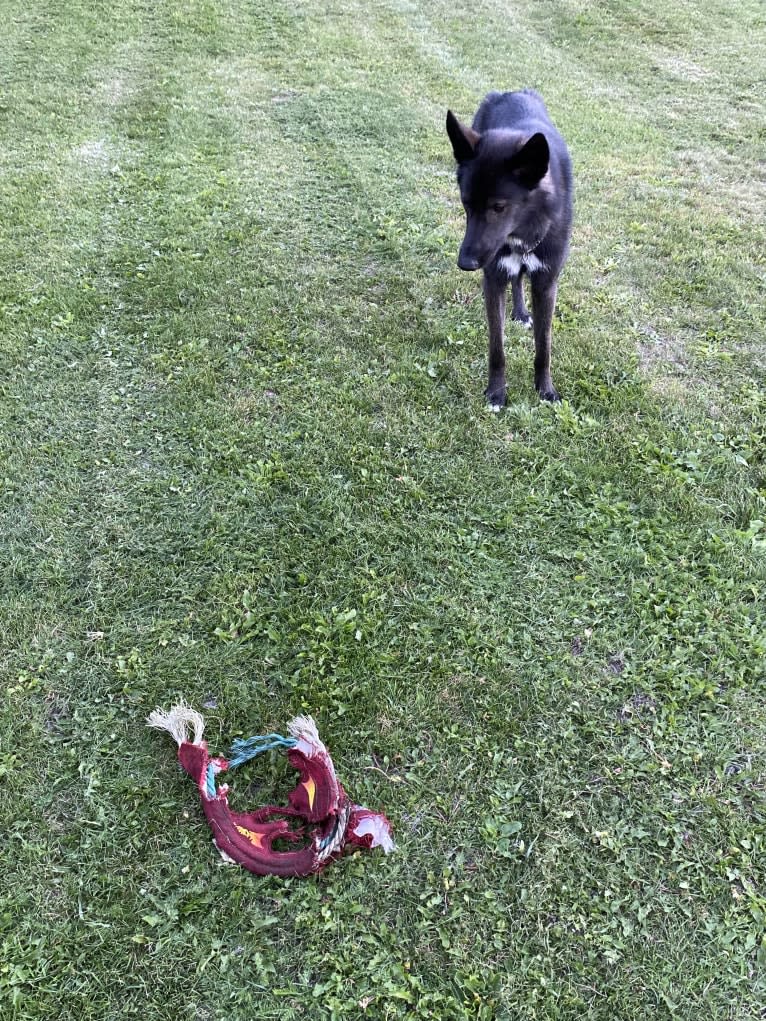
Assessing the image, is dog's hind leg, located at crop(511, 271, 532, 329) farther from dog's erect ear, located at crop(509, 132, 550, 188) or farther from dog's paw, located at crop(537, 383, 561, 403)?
dog's erect ear, located at crop(509, 132, 550, 188)

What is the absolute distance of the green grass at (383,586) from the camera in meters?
1.97

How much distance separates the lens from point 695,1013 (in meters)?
1.82

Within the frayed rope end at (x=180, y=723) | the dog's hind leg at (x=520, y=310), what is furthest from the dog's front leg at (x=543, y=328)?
the frayed rope end at (x=180, y=723)

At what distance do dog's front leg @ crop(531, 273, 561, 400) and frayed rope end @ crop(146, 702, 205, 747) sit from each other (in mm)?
2485

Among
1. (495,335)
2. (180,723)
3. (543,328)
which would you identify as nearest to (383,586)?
(180,723)

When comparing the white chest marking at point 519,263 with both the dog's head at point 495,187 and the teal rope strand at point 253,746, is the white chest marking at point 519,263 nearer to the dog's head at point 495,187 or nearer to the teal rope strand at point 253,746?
the dog's head at point 495,187

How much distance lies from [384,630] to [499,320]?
180 cm

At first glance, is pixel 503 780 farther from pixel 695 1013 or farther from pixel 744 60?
pixel 744 60

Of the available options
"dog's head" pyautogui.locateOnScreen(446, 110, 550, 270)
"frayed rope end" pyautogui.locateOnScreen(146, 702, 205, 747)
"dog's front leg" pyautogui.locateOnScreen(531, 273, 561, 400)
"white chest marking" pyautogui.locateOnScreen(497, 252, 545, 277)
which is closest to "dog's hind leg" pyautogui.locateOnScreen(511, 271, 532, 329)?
"dog's front leg" pyautogui.locateOnScreen(531, 273, 561, 400)

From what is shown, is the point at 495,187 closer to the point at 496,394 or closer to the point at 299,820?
the point at 496,394

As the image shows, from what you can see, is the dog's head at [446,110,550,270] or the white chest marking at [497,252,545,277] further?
the white chest marking at [497,252,545,277]

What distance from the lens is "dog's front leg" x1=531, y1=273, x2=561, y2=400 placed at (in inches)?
135

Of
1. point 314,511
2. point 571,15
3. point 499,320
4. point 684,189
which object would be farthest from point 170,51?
point 314,511

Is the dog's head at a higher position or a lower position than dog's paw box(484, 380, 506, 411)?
higher
